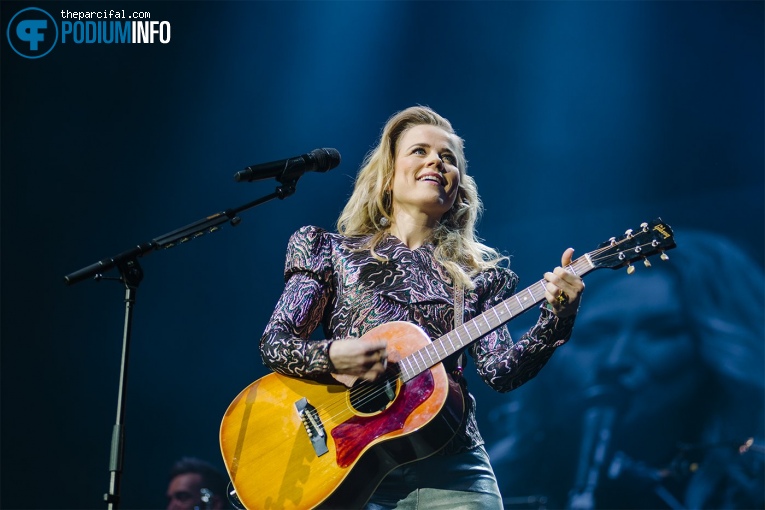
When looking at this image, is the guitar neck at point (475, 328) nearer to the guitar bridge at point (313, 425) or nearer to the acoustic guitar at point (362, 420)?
the acoustic guitar at point (362, 420)

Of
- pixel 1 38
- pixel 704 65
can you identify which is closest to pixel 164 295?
pixel 1 38

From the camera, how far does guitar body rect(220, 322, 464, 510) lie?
96.8 inches

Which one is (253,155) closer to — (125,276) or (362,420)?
(125,276)

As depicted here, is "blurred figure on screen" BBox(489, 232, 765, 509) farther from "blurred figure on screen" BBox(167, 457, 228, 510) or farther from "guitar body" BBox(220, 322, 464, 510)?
"guitar body" BBox(220, 322, 464, 510)

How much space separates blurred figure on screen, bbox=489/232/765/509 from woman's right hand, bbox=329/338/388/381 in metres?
3.35

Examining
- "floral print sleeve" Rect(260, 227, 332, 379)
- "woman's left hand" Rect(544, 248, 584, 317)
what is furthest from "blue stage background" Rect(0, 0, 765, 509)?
"woman's left hand" Rect(544, 248, 584, 317)

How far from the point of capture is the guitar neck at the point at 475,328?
255 centimetres

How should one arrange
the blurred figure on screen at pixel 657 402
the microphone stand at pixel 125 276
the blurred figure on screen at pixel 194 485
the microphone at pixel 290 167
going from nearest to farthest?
the microphone stand at pixel 125 276 < the microphone at pixel 290 167 < the blurred figure on screen at pixel 194 485 < the blurred figure on screen at pixel 657 402

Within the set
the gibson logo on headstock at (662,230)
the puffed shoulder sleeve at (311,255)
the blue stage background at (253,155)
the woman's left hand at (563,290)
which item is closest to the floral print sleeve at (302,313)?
the puffed shoulder sleeve at (311,255)

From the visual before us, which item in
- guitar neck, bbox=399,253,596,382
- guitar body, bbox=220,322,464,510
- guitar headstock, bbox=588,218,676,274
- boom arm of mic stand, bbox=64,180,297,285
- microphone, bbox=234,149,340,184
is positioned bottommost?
guitar body, bbox=220,322,464,510

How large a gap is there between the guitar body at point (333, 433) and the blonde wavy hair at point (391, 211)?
0.53m

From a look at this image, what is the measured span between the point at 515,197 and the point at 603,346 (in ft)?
4.33

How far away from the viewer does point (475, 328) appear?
8.64ft

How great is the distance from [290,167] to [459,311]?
84cm
